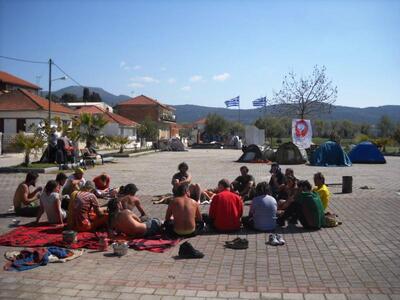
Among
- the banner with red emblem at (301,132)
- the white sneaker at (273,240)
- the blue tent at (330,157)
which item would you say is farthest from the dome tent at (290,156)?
the white sneaker at (273,240)

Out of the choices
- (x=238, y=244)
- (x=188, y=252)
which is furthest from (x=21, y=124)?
(x=188, y=252)

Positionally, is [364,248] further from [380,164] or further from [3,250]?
[380,164]

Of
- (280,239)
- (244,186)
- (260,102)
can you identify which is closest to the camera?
(280,239)

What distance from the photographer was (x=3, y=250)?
7.28 metres

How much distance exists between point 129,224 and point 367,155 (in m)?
25.2

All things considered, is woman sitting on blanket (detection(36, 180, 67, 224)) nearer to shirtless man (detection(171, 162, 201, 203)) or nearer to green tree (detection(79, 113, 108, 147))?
shirtless man (detection(171, 162, 201, 203))

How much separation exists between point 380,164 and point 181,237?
23677 millimetres

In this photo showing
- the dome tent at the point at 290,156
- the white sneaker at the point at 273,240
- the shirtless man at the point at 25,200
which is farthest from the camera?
the dome tent at the point at 290,156

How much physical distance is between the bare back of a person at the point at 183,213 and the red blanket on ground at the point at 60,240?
0.94 feet

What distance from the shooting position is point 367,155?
30062mm

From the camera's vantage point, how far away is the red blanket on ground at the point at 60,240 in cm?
750

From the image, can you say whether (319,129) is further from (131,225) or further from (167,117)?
(131,225)

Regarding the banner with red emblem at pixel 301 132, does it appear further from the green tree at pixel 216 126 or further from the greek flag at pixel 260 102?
the green tree at pixel 216 126

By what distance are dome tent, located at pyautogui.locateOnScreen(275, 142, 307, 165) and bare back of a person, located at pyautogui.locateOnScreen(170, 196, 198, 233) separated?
21207mm
